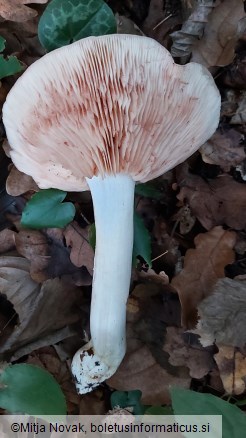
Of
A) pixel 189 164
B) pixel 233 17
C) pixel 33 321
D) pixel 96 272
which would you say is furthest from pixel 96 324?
pixel 233 17

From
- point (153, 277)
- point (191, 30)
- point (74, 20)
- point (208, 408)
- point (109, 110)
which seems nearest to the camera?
point (109, 110)

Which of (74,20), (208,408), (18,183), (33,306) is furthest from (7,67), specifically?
(208,408)

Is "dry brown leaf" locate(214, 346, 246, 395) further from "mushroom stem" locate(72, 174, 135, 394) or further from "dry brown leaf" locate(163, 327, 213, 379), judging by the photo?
"mushroom stem" locate(72, 174, 135, 394)

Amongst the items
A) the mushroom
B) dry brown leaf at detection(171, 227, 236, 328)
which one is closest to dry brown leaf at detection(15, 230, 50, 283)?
the mushroom

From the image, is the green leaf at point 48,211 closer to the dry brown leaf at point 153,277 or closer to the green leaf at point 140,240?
the green leaf at point 140,240

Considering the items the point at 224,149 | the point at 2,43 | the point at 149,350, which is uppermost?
the point at 2,43

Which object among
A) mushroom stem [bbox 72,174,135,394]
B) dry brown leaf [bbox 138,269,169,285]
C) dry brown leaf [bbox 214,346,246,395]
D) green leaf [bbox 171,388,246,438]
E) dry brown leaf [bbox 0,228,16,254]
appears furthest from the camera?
dry brown leaf [bbox 0,228,16,254]

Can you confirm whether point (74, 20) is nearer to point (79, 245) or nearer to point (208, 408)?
point (79, 245)
